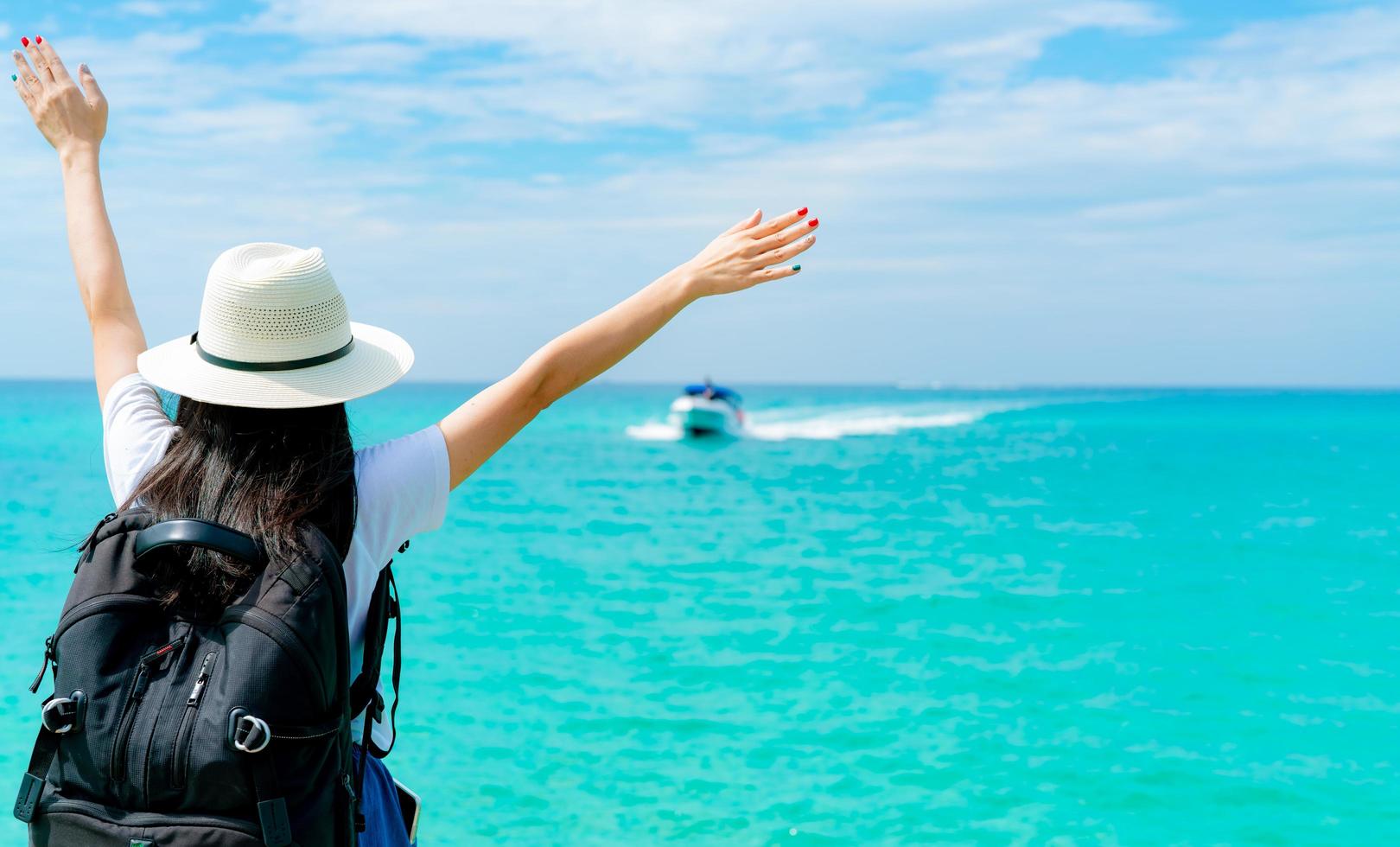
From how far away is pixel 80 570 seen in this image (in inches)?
70.9

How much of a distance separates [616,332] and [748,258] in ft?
1.01

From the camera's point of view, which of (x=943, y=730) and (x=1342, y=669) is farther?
(x=1342, y=669)

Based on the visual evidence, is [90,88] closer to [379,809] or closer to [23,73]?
[23,73]

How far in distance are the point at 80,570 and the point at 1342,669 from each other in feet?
39.5

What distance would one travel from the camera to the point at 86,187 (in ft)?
8.46

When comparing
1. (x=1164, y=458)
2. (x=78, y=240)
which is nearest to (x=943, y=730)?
(x=78, y=240)

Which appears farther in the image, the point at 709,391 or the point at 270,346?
the point at 709,391

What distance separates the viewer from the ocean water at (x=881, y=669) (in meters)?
7.39

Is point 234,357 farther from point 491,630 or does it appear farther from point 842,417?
point 842,417

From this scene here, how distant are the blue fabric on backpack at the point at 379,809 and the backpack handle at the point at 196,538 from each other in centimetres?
58

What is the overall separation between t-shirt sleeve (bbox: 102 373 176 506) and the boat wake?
161 feet

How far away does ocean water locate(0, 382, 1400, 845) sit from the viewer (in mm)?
7395

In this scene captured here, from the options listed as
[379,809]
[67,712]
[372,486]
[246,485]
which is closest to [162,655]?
[67,712]

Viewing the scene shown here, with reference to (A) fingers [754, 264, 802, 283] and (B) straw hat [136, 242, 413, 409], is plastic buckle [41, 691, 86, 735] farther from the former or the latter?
(A) fingers [754, 264, 802, 283]
